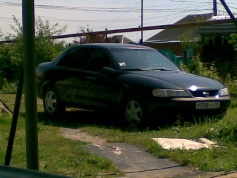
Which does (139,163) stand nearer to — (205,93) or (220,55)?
(205,93)

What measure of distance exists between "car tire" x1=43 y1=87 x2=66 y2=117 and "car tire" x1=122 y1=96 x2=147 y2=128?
167cm

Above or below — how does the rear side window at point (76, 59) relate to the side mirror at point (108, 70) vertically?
above

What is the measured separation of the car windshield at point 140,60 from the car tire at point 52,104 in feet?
4.61

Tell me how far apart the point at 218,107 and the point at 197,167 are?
3324mm

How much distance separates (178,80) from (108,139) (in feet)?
5.82

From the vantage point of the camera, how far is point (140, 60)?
10.6m

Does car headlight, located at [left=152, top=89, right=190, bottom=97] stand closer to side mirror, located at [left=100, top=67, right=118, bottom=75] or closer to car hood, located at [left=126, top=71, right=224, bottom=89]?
car hood, located at [left=126, top=71, right=224, bottom=89]

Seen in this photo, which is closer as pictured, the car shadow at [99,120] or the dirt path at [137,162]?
the dirt path at [137,162]

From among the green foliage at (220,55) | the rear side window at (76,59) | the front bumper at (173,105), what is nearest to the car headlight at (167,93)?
the front bumper at (173,105)

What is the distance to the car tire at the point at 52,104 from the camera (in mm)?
11297

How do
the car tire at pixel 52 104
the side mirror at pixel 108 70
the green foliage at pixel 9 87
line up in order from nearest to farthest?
the side mirror at pixel 108 70 < the car tire at pixel 52 104 < the green foliage at pixel 9 87

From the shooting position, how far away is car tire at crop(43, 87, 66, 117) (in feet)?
37.1

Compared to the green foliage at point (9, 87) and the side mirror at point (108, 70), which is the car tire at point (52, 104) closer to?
the side mirror at point (108, 70)

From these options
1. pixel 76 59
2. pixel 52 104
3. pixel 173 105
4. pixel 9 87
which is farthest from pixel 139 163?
pixel 9 87
